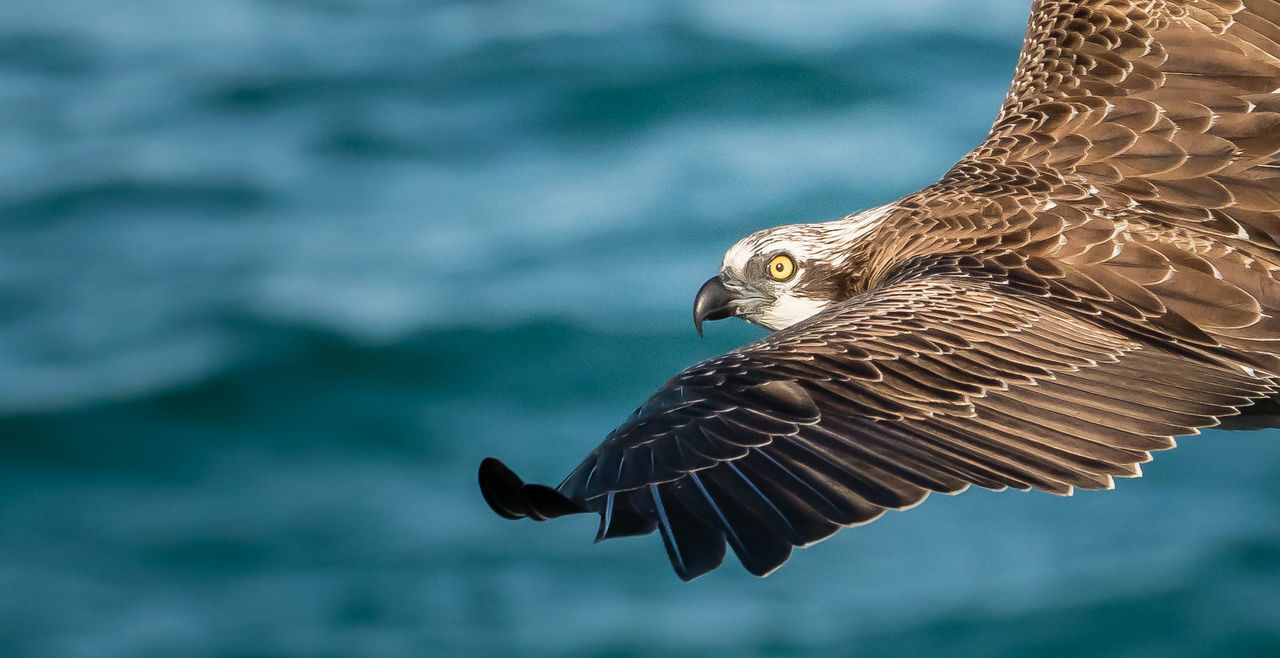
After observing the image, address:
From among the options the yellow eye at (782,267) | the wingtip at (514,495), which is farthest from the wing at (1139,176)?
the wingtip at (514,495)

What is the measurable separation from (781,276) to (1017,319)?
202 centimetres

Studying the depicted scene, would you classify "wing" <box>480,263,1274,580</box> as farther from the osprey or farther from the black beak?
the black beak

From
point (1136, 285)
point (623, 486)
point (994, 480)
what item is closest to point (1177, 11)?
point (1136, 285)

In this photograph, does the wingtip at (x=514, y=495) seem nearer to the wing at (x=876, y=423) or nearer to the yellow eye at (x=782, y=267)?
the wing at (x=876, y=423)

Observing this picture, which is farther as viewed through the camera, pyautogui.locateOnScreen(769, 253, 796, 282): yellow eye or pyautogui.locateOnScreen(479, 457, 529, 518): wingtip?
pyautogui.locateOnScreen(769, 253, 796, 282): yellow eye

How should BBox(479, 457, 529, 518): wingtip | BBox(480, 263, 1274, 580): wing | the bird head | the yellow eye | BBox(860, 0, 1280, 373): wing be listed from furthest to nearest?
1. the yellow eye
2. the bird head
3. BBox(860, 0, 1280, 373): wing
4. BBox(480, 263, 1274, 580): wing
5. BBox(479, 457, 529, 518): wingtip

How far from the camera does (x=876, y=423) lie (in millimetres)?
4453

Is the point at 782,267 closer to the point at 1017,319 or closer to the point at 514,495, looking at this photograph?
the point at 1017,319

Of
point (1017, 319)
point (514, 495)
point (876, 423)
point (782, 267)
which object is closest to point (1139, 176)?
point (1017, 319)

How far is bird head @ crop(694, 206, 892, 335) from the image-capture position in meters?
6.79

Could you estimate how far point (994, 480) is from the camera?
13.7 ft

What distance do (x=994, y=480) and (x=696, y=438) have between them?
2.88ft

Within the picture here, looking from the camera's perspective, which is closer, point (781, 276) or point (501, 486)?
point (501, 486)

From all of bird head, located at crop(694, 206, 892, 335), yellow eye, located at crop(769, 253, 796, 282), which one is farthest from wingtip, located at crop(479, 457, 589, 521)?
yellow eye, located at crop(769, 253, 796, 282)
